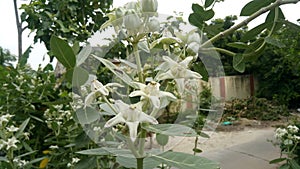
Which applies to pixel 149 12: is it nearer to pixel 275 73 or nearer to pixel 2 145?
pixel 2 145

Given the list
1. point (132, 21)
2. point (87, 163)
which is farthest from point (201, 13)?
point (87, 163)

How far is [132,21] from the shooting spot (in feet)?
0.80

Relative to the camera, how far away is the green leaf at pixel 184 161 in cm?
23

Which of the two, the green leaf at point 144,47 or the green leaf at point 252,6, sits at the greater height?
the green leaf at point 252,6

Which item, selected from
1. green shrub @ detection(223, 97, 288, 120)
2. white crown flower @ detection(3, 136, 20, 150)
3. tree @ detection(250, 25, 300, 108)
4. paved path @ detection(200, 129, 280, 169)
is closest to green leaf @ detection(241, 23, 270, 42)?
white crown flower @ detection(3, 136, 20, 150)

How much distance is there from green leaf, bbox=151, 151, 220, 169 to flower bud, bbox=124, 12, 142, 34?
0.10m

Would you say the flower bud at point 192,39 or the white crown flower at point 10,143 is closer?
the flower bud at point 192,39

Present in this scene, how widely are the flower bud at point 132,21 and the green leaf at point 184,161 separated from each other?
10cm

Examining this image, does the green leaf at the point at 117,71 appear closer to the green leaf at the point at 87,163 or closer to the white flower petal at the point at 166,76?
the white flower petal at the point at 166,76

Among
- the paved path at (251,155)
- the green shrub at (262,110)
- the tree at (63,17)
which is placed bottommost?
the paved path at (251,155)

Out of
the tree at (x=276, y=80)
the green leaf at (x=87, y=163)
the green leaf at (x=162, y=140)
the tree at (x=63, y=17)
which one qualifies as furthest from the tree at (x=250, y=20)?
the tree at (x=276, y=80)

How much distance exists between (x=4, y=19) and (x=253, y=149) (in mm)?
2834

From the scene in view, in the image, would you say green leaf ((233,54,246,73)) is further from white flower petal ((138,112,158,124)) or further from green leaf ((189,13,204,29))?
white flower petal ((138,112,158,124))

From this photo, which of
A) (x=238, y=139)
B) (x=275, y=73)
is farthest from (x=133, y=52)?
(x=275, y=73)
